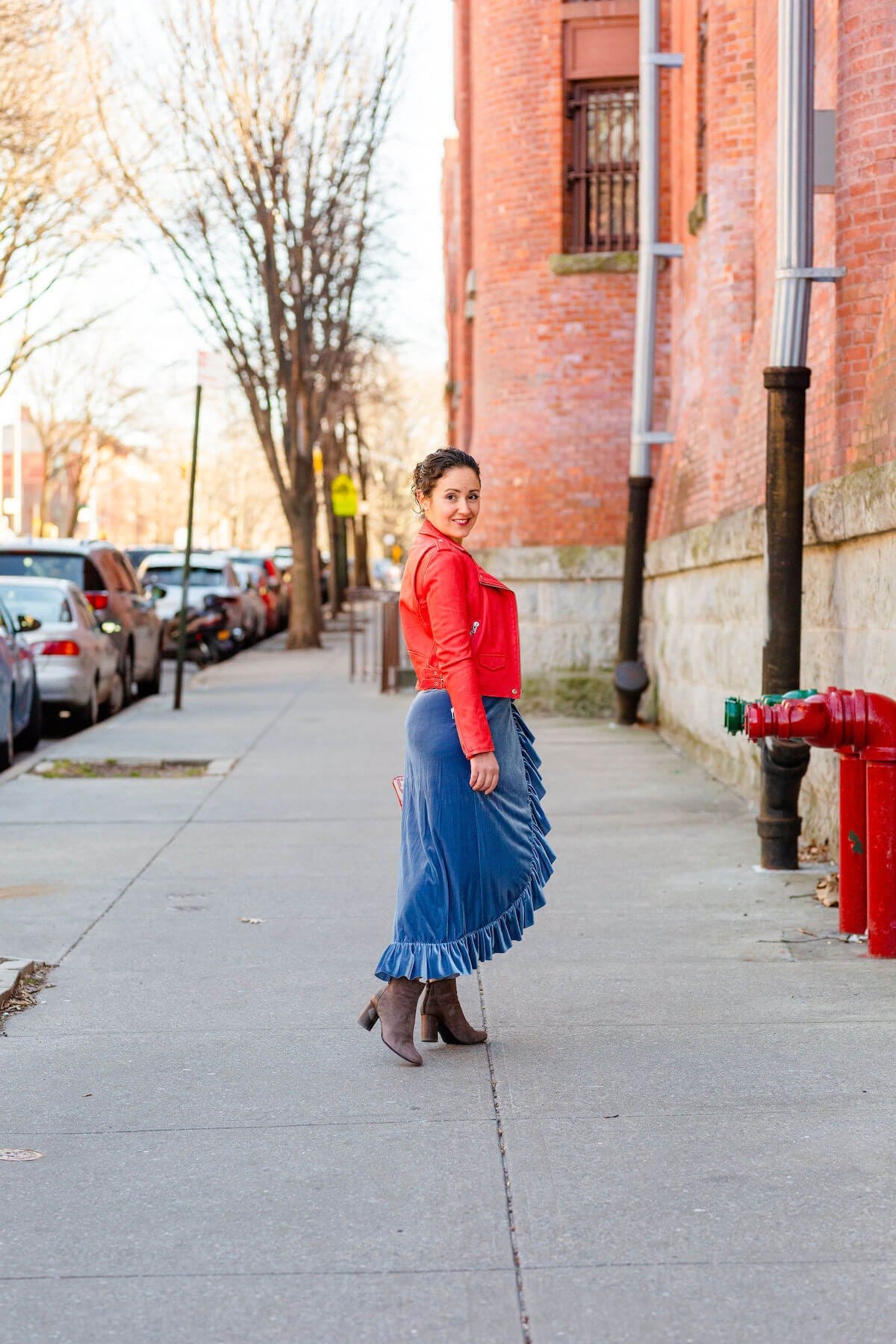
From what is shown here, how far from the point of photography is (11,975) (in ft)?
20.6

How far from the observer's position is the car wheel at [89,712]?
54.7 feet

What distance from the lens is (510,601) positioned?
5.38 metres

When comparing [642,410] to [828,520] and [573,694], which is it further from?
[828,520]

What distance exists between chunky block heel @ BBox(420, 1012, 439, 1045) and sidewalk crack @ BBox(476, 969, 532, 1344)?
0.53 ft

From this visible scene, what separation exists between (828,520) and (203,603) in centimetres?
1999

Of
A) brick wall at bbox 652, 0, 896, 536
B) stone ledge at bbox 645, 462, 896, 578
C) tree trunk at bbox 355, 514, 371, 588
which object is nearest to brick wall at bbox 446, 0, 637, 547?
brick wall at bbox 652, 0, 896, 536

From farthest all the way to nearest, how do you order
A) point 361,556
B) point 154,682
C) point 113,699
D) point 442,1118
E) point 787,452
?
point 361,556 → point 154,682 → point 113,699 → point 787,452 → point 442,1118

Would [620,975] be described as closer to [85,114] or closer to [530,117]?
[530,117]


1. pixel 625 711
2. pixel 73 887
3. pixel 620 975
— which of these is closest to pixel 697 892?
pixel 620 975

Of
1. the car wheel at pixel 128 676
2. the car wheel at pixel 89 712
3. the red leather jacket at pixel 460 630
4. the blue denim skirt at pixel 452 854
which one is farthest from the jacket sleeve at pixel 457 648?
the car wheel at pixel 128 676

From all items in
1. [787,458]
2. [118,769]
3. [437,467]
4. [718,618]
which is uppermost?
[787,458]

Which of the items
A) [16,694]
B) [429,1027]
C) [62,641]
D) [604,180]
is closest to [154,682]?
[62,641]

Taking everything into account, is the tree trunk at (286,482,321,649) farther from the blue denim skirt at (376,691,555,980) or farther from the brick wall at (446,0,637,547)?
the blue denim skirt at (376,691,555,980)

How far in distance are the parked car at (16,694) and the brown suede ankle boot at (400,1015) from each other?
28.4 feet
